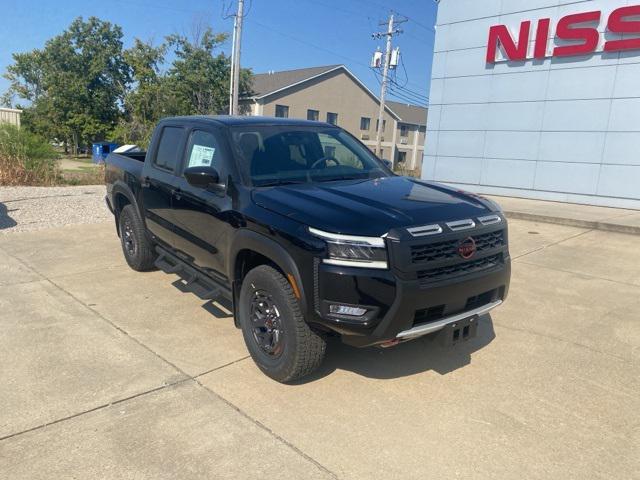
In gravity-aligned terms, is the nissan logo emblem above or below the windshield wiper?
below

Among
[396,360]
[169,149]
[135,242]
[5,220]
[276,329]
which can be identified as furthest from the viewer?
[5,220]

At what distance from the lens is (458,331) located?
3.28 m

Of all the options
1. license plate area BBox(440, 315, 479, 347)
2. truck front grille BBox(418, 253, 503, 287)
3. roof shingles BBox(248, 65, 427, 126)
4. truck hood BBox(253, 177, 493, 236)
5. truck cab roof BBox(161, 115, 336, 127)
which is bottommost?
license plate area BBox(440, 315, 479, 347)

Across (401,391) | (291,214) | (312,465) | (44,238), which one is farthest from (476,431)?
(44,238)

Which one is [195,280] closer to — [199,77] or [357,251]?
[357,251]

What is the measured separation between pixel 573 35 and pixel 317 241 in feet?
46.9

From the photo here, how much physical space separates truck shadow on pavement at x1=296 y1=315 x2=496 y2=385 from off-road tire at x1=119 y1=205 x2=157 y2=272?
271cm

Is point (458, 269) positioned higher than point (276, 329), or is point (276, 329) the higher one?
point (458, 269)

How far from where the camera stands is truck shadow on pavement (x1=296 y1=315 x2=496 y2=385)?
146 inches

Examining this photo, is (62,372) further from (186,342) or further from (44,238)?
(44,238)

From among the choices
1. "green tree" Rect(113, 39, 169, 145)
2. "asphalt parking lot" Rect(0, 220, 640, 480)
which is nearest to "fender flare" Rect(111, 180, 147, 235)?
"asphalt parking lot" Rect(0, 220, 640, 480)

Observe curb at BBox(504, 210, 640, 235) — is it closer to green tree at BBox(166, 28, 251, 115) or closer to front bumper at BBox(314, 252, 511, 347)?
front bumper at BBox(314, 252, 511, 347)

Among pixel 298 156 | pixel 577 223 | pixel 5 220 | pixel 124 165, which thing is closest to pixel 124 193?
pixel 124 165

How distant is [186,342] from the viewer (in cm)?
413
